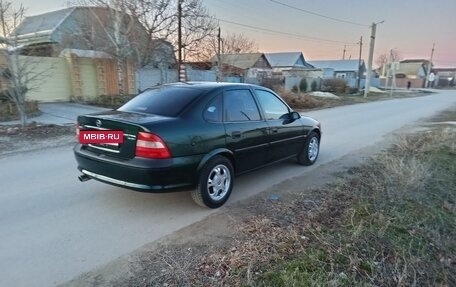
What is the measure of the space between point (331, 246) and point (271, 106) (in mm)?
2761

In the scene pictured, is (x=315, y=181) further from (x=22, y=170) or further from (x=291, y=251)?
(x=22, y=170)

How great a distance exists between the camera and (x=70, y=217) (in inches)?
151

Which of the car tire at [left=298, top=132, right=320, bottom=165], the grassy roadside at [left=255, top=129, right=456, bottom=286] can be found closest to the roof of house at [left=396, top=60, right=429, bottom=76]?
the car tire at [left=298, top=132, right=320, bottom=165]

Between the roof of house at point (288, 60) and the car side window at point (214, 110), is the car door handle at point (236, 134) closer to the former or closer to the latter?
the car side window at point (214, 110)

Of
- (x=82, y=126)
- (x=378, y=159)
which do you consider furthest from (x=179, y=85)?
(x=378, y=159)

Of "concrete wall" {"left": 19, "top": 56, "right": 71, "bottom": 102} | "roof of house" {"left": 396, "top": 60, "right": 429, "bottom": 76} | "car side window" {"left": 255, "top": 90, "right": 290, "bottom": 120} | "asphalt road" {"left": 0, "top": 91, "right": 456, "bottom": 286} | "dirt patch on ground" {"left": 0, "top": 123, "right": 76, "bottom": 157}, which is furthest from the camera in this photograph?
"roof of house" {"left": 396, "top": 60, "right": 429, "bottom": 76}

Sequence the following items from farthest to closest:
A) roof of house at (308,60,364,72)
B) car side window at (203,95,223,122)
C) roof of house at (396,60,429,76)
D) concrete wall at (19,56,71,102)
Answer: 1. roof of house at (396,60,429,76)
2. roof of house at (308,60,364,72)
3. concrete wall at (19,56,71,102)
4. car side window at (203,95,223,122)

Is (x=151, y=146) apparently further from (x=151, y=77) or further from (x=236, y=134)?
(x=151, y=77)

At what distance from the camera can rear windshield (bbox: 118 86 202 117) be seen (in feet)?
13.3

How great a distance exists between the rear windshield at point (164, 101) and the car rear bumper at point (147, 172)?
64 centimetres

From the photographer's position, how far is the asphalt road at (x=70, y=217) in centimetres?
294

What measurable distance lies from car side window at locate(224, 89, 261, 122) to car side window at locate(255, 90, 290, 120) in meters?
0.23

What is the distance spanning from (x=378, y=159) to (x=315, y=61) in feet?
263

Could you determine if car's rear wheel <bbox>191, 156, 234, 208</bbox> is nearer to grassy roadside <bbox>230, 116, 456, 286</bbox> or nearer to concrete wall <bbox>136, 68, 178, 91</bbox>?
grassy roadside <bbox>230, 116, 456, 286</bbox>
